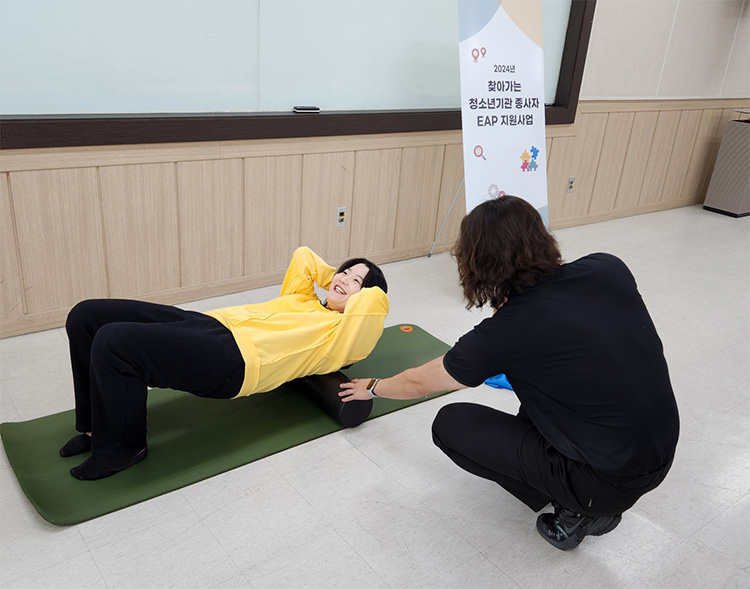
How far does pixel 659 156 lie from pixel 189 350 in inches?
187

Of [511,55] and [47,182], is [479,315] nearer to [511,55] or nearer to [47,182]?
[511,55]

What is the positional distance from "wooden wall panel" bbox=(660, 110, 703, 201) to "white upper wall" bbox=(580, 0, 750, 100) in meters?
0.19

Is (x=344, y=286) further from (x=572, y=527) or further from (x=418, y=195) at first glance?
(x=418, y=195)

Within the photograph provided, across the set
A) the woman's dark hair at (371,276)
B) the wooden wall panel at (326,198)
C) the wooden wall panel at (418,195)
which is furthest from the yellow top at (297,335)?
the wooden wall panel at (418,195)

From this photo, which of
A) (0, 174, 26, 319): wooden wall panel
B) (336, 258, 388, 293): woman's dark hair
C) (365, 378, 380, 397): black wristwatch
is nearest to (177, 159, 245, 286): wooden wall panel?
(0, 174, 26, 319): wooden wall panel

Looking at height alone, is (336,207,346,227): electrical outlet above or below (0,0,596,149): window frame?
below

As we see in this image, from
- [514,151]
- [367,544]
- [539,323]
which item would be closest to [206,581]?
[367,544]

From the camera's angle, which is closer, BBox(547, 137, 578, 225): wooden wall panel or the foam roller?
the foam roller

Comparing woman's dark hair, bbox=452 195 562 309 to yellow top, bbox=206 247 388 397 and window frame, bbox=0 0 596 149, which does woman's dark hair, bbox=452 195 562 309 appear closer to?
yellow top, bbox=206 247 388 397

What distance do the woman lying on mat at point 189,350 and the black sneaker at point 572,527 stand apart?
32.2 inches

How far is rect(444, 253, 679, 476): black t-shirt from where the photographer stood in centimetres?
153

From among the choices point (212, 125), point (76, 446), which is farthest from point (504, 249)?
point (212, 125)

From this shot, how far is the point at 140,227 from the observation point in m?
2.87

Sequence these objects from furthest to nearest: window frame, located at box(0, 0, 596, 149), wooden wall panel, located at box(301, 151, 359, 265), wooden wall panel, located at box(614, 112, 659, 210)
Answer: wooden wall panel, located at box(614, 112, 659, 210) → wooden wall panel, located at box(301, 151, 359, 265) → window frame, located at box(0, 0, 596, 149)
